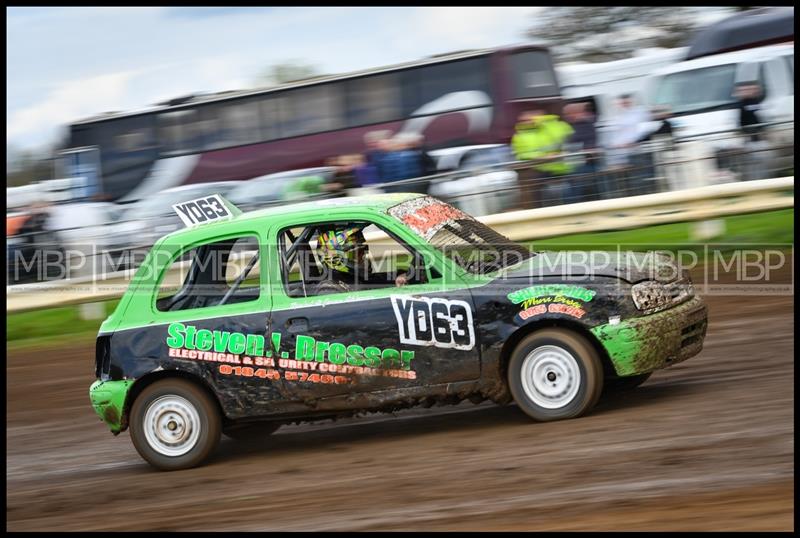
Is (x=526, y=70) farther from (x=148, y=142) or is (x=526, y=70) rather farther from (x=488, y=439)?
(x=488, y=439)

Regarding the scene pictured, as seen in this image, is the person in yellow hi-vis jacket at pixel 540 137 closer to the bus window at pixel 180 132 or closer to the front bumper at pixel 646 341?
the bus window at pixel 180 132

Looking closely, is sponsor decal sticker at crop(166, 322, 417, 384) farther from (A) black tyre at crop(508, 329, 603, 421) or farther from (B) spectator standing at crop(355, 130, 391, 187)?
(B) spectator standing at crop(355, 130, 391, 187)

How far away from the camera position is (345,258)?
7328 mm

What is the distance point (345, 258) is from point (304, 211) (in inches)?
17.6

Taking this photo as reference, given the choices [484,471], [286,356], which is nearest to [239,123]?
[286,356]

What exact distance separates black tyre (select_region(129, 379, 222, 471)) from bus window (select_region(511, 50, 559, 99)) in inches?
497

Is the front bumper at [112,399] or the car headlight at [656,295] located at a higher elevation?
the car headlight at [656,295]

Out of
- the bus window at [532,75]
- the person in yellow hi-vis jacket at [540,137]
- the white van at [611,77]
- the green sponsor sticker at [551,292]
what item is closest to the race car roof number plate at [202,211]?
the green sponsor sticker at [551,292]

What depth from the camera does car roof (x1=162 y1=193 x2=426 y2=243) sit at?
23.9 feet

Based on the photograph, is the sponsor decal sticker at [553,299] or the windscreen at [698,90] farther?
the windscreen at [698,90]

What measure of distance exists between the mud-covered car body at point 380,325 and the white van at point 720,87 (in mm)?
8545

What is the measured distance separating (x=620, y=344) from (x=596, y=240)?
726 cm

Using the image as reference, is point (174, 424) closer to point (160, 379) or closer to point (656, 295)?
point (160, 379)

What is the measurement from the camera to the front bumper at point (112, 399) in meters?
7.41
